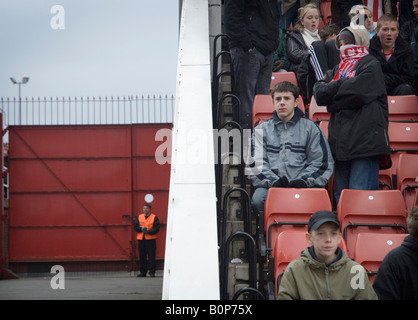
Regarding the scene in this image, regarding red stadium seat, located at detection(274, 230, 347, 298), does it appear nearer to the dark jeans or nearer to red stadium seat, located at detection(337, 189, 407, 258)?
red stadium seat, located at detection(337, 189, 407, 258)

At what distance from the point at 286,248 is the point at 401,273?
42.5 inches

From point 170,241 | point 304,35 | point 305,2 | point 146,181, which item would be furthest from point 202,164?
point 146,181

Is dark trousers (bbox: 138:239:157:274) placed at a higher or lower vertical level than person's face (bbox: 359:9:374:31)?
lower

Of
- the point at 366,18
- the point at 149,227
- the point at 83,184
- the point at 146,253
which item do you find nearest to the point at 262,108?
the point at 366,18

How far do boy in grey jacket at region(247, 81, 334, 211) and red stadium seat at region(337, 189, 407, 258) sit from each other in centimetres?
32

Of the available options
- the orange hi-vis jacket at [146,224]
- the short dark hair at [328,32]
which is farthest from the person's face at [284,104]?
the orange hi-vis jacket at [146,224]

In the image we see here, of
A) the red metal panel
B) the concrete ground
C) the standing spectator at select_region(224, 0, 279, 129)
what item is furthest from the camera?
the red metal panel

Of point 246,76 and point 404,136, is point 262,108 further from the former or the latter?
point 404,136

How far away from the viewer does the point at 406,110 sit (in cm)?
905

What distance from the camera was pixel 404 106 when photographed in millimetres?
9055

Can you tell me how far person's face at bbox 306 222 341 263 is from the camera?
5.02 metres

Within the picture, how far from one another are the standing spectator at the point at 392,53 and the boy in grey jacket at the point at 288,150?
2197mm

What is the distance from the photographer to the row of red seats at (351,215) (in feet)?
20.3

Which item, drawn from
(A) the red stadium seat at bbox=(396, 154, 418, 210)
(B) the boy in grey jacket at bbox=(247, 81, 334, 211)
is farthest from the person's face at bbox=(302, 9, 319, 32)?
(B) the boy in grey jacket at bbox=(247, 81, 334, 211)
